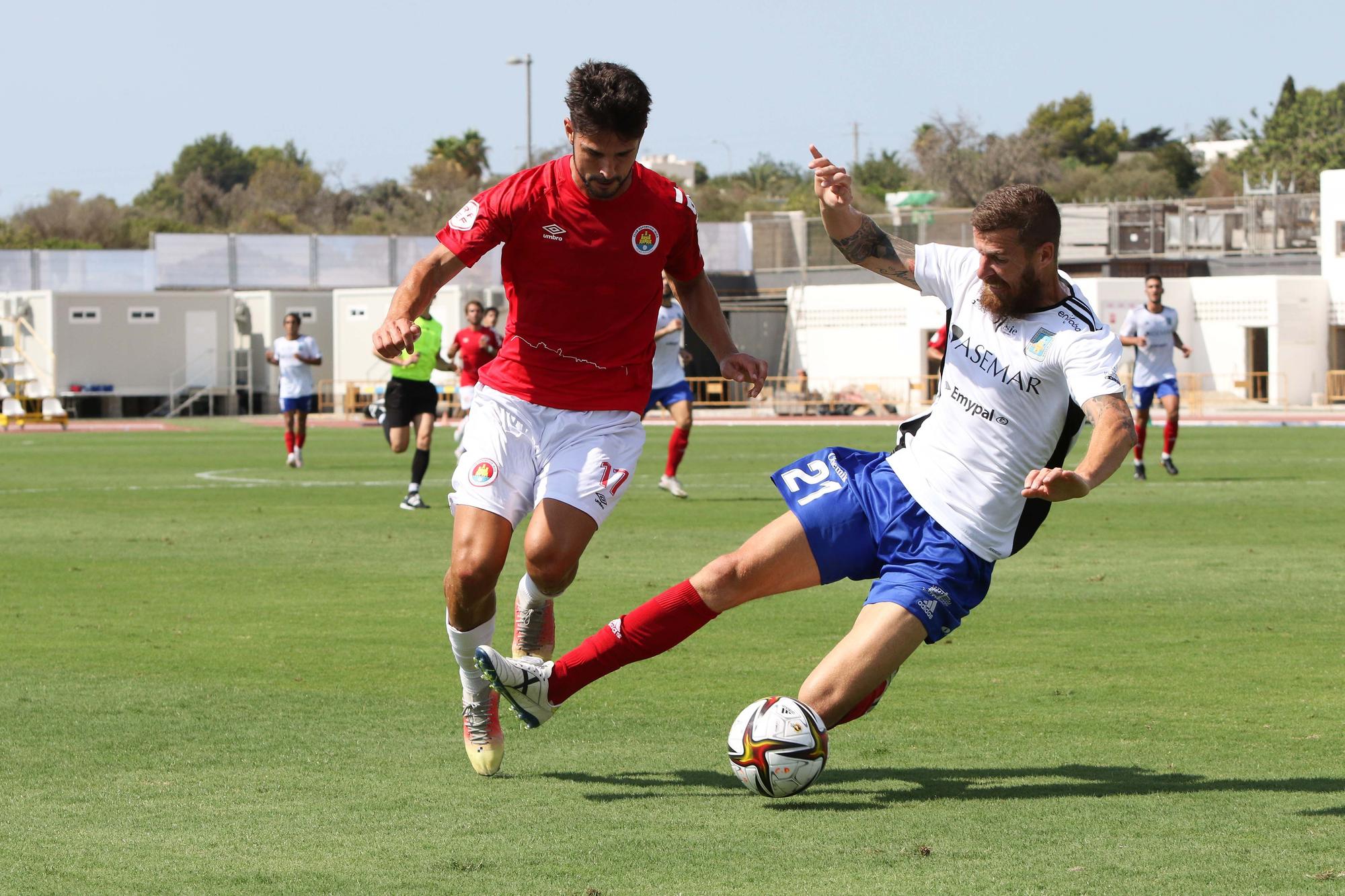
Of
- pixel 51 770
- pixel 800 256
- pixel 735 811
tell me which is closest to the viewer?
pixel 735 811

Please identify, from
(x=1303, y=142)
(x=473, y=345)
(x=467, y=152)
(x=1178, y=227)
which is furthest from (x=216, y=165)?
(x=473, y=345)

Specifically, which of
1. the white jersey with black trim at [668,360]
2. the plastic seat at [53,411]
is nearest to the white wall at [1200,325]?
the plastic seat at [53,411]

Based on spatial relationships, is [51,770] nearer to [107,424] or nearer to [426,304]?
[426,304]

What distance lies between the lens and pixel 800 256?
193 ft

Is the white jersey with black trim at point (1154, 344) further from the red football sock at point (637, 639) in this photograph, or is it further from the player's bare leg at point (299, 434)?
the red football sock at point (637, 639)

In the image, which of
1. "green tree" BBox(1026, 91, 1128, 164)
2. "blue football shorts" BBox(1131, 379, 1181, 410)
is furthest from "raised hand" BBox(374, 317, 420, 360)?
"green tree" BBox(1026, 91, 1128, 164)

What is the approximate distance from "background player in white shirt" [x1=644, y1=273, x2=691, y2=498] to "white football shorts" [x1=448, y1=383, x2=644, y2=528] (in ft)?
36.6

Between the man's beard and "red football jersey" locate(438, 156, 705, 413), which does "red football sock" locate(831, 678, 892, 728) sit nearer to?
the man's beard

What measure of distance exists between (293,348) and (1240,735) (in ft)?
66.4

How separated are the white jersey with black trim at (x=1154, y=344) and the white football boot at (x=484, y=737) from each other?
55.1 ft

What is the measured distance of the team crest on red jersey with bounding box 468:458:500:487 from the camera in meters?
6.54

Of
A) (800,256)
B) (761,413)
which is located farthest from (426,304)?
(800,256)

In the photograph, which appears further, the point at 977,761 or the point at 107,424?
the point at 107,424

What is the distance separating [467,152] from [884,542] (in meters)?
126
